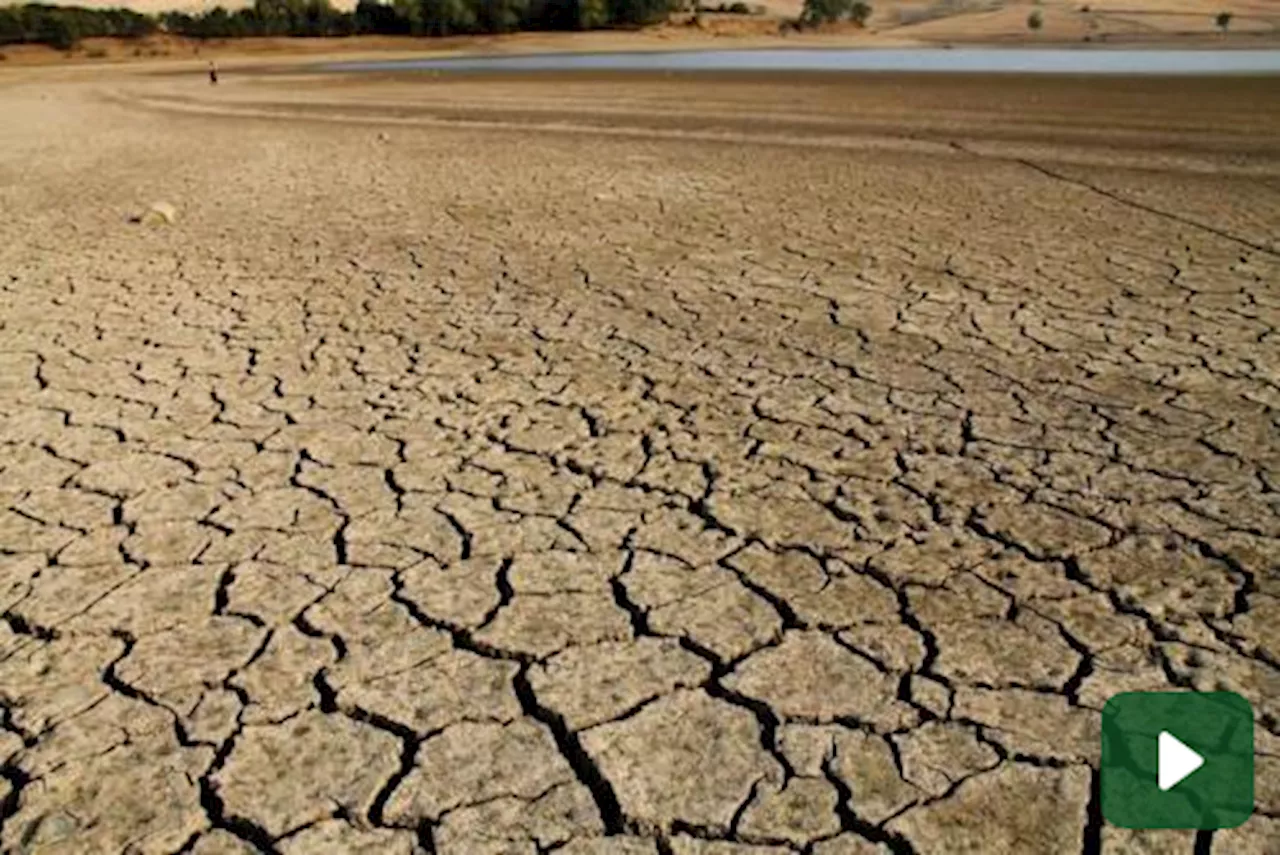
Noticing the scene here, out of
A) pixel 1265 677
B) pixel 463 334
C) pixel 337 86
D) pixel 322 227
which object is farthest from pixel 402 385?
pixel 337 86

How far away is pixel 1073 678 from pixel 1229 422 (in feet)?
5.49

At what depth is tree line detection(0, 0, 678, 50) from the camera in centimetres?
4653

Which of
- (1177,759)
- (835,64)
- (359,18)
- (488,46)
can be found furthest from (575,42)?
(1177,759)

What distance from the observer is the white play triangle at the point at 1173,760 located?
1704mm

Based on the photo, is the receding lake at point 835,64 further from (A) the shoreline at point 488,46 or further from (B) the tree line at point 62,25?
(B) the tree line at point 62,25

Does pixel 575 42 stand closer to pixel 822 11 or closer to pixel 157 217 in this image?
pixel 822 11

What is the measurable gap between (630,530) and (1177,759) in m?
1.36

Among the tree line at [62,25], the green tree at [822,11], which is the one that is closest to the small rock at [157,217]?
the tree line at [62,25]

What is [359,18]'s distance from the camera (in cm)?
4872

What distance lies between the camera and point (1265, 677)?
1942mm

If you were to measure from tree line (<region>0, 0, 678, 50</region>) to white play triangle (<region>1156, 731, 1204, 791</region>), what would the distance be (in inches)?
2008

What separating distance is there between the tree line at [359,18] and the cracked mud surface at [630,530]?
1829 inches

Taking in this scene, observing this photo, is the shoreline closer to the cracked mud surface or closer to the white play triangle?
the cracked mud surface

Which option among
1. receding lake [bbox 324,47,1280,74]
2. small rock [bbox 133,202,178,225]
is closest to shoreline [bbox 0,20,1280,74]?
receding lake [bbox 324,47,1280,74]
